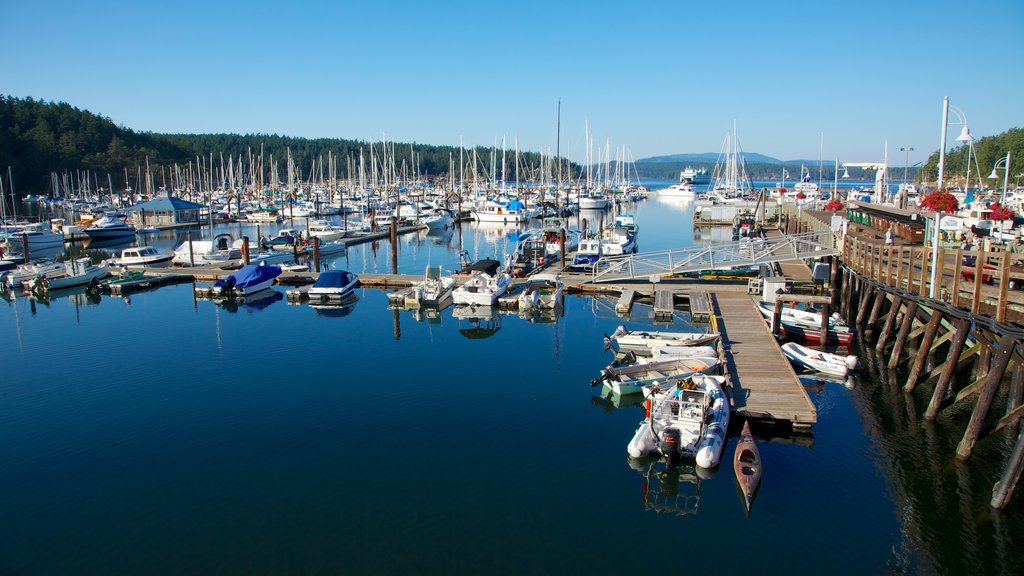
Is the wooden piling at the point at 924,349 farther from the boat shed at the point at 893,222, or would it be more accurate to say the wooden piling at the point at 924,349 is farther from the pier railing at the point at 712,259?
the pier railing at the point at 712,259

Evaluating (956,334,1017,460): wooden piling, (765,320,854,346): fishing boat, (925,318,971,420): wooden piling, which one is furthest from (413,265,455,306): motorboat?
(956,334,1017,460): wooden piling

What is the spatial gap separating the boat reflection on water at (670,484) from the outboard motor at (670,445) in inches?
8.3

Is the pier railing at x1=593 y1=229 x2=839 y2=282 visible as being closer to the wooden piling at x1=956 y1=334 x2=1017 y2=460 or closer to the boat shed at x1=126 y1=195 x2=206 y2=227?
the wooden piling at x1=956 y1=334 x2=1017 y2=460

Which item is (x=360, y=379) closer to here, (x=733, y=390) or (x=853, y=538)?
(x=733, y=390)

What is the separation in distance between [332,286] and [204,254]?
1818 centimetres

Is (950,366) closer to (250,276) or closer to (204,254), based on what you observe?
(250,276)

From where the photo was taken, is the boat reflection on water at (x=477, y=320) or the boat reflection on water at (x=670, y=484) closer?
the boat reflection on water at (x=670, y=484)

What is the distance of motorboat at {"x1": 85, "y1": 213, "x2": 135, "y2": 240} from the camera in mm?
69438

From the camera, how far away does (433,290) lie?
3525cm

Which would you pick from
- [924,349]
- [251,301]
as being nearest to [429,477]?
[924,349]

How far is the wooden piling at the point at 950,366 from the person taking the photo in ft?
58.9

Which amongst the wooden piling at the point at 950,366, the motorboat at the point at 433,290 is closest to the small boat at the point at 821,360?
the wooden piling at the point at 950,366

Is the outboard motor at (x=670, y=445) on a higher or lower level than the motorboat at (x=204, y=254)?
lower

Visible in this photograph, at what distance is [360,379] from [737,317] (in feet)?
52.0
